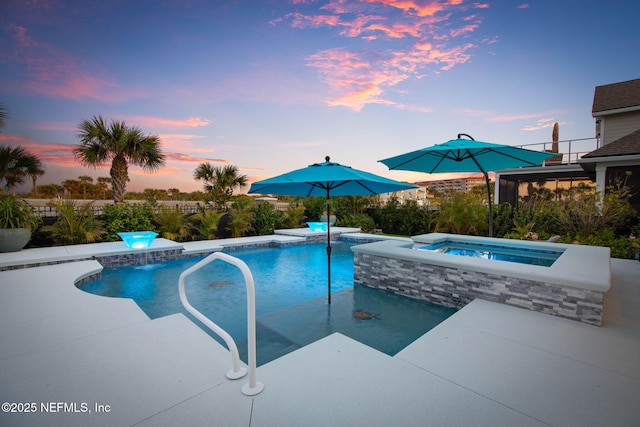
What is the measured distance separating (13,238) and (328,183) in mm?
7857

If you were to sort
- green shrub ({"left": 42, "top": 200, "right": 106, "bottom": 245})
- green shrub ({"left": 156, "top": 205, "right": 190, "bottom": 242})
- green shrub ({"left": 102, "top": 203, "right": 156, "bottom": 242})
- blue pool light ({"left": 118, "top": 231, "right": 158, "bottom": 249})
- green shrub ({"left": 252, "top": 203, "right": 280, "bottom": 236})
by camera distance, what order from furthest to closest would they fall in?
green shrub ({"left": 252, "top": 203, "right": 280, "bottom": 236}) → green shrub ({"left": 156, "top": 205, "right": 190, "bottom": 242}) → green shrub ({"left": 102, "top": 203, "right": 156, "bottom": 242}) → green shrub ({"left": 42, "top": 200, "right": 106, "bottom": 245}) → blue pool light ({"left": 118, "top": 231, "right": 158, "bottom": 249})

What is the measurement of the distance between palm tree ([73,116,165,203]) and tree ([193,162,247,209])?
13.1 feet

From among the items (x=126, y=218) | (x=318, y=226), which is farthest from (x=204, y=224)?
(x=318, y=226)

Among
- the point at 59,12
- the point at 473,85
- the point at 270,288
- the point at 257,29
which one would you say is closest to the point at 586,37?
the point at 473,85

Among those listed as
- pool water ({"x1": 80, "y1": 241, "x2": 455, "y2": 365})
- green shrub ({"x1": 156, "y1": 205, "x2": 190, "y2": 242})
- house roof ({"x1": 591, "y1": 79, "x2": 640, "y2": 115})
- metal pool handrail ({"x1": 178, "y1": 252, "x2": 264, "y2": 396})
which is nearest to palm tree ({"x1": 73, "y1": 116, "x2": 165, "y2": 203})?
green shrub ({"x1": 156, "y1": 205, "x2": 190, "y2": 242})

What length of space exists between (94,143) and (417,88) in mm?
12160

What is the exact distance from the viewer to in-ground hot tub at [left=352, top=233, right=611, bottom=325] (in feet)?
10.5

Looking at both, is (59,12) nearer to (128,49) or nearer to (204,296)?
(128,49)

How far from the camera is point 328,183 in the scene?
4.53m

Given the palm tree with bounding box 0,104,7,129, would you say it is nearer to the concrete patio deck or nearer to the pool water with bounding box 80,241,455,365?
the pool water with bounding box 80,241,455,365

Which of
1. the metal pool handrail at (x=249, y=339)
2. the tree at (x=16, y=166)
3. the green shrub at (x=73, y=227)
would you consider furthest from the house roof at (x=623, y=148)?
the tree at (x=16, y=166)

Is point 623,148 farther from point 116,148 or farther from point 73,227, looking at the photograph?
point 116,148

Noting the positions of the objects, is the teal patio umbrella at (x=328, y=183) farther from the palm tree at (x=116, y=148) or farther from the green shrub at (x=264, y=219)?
the palm tree at (x=116, y=148)

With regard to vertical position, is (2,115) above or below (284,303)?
above
